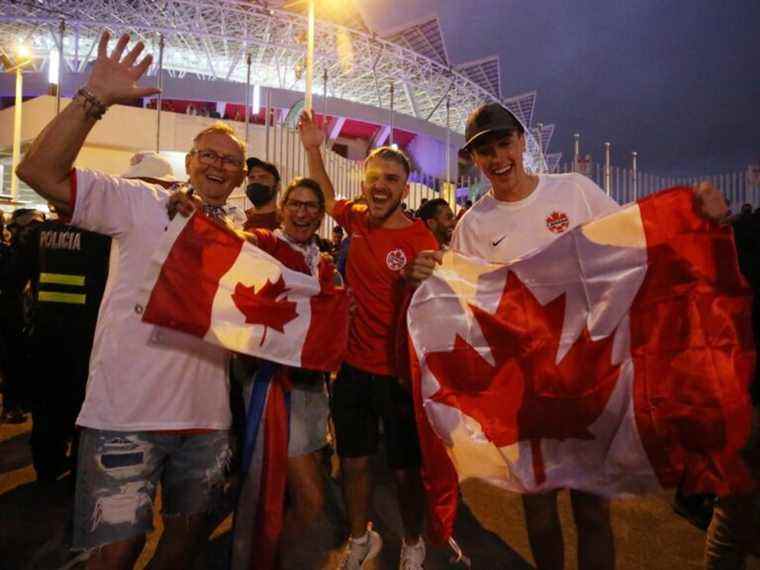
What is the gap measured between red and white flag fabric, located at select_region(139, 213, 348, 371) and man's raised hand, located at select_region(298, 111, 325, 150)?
4.64 feet

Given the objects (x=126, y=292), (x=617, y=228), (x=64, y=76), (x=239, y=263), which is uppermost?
(x=64, y=76)

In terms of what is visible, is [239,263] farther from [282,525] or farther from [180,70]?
[180,70]

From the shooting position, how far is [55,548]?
3119 mm

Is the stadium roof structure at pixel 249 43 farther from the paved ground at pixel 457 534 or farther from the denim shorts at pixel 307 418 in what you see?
the denim shorts at pixel 307 418

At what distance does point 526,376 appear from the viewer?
2277mm

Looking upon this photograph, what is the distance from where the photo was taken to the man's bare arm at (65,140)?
176 centimetres

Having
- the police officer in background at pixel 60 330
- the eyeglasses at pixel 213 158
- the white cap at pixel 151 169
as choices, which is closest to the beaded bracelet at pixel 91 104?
the eyeglasses at pixel 213 158

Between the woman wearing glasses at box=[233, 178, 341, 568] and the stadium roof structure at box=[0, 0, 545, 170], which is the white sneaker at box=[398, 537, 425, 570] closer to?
the woman wearing glasses at box=[233, 178, 341, 568]

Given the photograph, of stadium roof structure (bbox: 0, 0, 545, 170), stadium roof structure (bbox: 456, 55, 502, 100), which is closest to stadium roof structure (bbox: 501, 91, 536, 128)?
stadium roof structure (bbox: 456, 55, 502, 100)

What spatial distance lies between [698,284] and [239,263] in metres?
1.98

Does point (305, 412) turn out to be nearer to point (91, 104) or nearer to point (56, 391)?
point (91, 104)

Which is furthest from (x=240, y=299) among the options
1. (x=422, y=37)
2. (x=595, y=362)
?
(x=422, y=37)

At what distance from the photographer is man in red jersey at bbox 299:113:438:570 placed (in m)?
2.96

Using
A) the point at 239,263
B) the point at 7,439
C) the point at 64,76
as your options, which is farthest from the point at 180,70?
the point at 239,263
